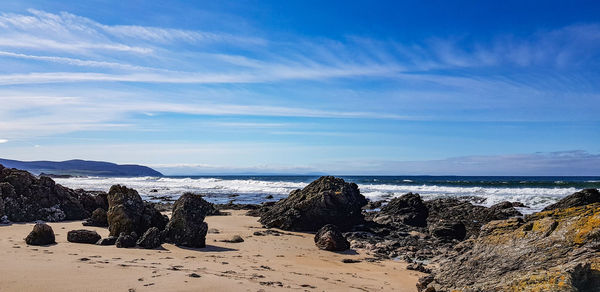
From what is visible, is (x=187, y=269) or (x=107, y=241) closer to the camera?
(x=187, y=269)

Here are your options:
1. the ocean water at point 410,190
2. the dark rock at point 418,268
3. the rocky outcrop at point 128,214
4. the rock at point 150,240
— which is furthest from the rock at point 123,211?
the ocean water at point 410,190

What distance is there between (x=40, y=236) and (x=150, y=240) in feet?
7.29

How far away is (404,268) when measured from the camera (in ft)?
29.5

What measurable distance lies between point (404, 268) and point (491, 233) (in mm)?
2858

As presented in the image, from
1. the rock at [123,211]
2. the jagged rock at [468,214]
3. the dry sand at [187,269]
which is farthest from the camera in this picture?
the jagged rock at [468,214]

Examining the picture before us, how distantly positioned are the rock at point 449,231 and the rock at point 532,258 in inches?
269

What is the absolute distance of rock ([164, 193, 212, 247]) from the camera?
30.7 feet

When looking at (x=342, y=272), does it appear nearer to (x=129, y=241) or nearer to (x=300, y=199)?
(x=129, y=241)

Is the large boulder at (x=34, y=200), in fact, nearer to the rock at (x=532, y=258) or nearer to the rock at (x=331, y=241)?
the rock at (x=331, y=241)

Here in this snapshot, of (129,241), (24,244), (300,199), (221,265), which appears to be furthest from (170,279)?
(300,199)

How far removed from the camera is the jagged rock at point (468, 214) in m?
15.8

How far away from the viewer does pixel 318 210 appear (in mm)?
14969

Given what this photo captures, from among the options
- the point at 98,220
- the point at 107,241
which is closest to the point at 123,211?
the point at 107,241

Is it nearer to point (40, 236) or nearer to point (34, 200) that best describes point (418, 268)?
point (40, 236)
